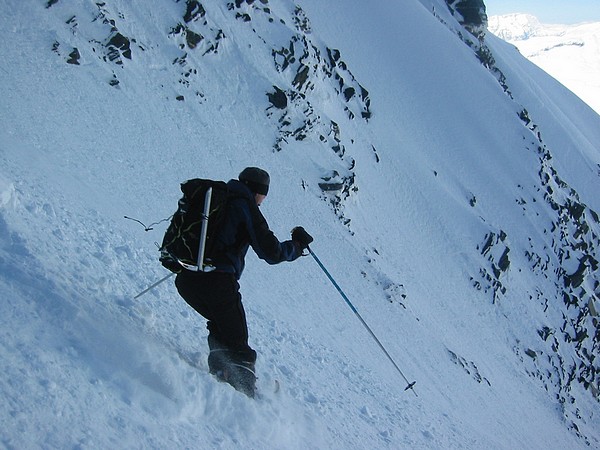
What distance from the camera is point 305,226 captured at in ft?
63.3

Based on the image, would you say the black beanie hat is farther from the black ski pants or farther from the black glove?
the black ski pants

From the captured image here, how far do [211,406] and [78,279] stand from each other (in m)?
1.82

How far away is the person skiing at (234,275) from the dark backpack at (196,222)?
70mm

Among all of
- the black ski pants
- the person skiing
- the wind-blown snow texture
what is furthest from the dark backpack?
the wind-blown snow texture

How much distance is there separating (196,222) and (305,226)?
49.9 feet

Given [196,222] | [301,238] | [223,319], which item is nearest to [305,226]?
[301,238]

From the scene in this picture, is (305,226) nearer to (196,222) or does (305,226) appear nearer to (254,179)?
(254,179)

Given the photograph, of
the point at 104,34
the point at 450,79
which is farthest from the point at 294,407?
the point at 450,79

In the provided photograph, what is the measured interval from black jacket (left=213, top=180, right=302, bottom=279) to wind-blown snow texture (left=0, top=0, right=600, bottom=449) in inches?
39.6

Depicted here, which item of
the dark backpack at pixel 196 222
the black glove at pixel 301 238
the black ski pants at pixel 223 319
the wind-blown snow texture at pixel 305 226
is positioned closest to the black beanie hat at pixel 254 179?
the dark backpack at pixel 196 222

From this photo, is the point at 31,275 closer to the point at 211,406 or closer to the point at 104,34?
the point at 211,406

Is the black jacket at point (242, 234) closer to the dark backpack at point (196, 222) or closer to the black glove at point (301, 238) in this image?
the dark backpack at point (196, 222)

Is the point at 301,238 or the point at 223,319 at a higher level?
the point at 301,238

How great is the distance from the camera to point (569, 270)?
4203cm
